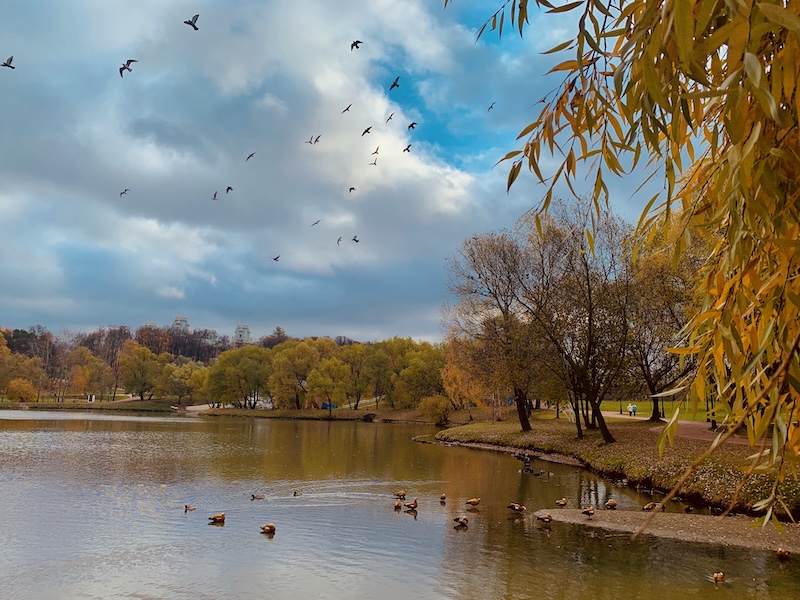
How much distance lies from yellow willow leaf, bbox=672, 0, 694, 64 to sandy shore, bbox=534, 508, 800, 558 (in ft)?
41.4

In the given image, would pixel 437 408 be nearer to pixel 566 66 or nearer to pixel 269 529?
pixel 269 529

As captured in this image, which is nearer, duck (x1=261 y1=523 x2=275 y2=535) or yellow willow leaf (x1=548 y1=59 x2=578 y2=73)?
yellow willow leaf (x1=548 y1=59 x2=578 y2=73)

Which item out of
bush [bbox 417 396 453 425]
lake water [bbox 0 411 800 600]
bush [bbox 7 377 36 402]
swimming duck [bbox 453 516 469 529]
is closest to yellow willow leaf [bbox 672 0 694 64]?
lake water [bbox 0 411 800 600]

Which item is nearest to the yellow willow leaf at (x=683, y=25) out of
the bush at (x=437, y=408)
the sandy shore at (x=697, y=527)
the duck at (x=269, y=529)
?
the sandy shore at (x=697, y=527)

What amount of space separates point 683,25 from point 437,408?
52624mm

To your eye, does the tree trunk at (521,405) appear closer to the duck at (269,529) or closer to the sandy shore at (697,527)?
the sandy shore at (697,527)

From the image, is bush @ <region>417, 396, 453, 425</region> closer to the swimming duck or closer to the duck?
the swimming duck

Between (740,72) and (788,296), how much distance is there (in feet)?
2.39

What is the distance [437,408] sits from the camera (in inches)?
2073

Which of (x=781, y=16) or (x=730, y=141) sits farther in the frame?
(x=730, y=141)

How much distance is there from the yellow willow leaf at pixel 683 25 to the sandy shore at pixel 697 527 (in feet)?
41.4

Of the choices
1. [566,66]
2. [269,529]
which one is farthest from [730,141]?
[269,529]

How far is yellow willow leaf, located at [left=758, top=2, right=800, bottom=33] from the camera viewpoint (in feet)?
3.61

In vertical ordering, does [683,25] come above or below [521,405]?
above
